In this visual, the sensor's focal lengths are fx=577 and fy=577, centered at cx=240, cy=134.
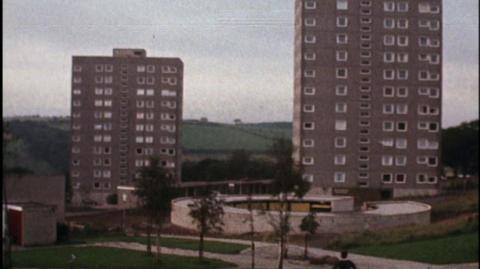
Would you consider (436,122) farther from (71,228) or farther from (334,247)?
(71,228)

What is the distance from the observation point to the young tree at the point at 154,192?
5793mm

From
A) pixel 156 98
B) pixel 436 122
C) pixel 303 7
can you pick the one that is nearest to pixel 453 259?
pixel 303 7

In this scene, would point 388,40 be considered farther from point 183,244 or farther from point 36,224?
point 36,224

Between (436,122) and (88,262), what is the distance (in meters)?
6.57

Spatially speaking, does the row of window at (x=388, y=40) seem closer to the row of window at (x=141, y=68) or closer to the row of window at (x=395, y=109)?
the row of window at (x=395, y=109)

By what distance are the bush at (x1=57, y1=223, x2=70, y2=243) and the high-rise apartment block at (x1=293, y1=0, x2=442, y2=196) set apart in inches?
152

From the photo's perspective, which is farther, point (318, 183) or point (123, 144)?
point (318, 183)

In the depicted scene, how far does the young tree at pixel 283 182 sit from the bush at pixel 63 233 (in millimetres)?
2166

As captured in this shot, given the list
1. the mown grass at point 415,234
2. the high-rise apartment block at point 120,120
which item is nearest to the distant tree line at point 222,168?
the high-rise apartment block at point 120,120

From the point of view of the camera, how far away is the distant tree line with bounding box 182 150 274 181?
270 inches

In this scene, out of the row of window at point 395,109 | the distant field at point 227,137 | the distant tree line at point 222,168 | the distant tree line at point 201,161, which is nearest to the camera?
the distant tree line at point 201,161

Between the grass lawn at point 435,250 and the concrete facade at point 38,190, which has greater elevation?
the concrete facade at point 38,190

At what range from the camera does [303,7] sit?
20.1ft

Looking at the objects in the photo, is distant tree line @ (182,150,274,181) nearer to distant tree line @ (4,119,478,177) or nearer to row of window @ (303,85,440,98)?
distant tree line @ (4,119,478,177)
